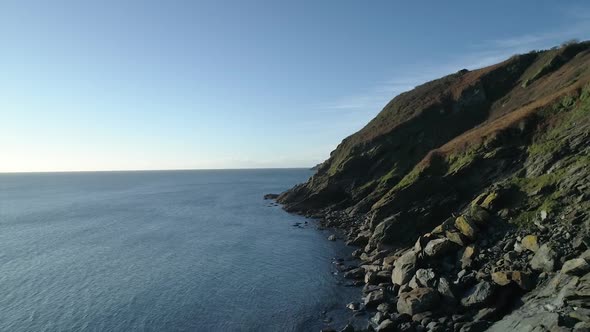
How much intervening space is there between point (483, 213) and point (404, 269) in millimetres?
10256

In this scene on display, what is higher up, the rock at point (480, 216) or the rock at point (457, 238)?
the rock at point (480, 216)

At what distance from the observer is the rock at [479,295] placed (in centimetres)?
3041

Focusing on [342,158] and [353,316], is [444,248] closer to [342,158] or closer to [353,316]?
[353,316]

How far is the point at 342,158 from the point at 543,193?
2609 inches

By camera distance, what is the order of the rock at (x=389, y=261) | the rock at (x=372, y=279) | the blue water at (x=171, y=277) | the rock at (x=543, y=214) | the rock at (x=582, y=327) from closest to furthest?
1. the rock at (x=582, y=327)
2. the rock at (x=543, y=214)
3. the blue water at (x=171, y=277)
4. the rock at (x=372, y=279)
5. the rock at (x=389, y=261)

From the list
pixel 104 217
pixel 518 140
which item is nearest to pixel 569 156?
pixel 518 140

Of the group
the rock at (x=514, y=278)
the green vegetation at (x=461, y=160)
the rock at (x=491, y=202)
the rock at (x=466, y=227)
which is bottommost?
the rock at (x=514, y=278)

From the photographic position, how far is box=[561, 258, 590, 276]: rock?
25.5 m

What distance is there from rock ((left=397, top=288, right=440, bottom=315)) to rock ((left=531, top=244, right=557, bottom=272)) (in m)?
7.87

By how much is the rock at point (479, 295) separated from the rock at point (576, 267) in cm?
539

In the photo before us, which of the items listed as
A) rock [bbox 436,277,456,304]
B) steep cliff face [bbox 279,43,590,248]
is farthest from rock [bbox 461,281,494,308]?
steep cliff face [bbox 279,43,590,248]

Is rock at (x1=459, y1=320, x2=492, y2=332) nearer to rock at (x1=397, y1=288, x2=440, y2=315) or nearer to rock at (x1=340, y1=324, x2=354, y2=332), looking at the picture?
rock at (x1=397, y1=288, x2=440, y2=315)

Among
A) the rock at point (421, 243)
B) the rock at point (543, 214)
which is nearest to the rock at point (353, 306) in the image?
the rock at point (421, 243)

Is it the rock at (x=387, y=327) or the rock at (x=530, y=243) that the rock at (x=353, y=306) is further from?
the rock at (x=530, y=243)
